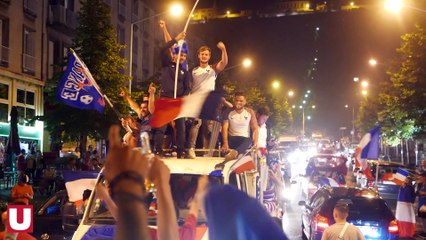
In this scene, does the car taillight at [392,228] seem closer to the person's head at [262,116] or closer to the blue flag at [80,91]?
the person's head at [262,116]

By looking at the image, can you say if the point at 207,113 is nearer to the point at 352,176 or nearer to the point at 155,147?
the point at 155,147

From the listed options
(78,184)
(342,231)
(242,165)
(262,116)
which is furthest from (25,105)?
(242,165)

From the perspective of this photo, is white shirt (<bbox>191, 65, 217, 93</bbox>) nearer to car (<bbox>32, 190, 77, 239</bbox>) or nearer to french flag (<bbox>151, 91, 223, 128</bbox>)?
french flag (<bbox>151, 91, 223, 128</bbox>)

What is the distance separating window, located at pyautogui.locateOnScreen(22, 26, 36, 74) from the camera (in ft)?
95.7

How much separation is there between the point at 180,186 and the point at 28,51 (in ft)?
84.5

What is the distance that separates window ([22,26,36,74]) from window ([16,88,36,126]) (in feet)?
4.00

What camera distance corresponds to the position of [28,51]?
2972 cm

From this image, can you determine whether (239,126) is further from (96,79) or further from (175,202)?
(96,79)

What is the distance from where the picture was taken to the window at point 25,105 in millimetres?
29109

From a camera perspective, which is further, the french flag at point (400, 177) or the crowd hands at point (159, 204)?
the french flag at point (400, 177)

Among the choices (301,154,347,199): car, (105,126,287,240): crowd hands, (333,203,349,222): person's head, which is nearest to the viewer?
(105,126,287,240): crowd hands

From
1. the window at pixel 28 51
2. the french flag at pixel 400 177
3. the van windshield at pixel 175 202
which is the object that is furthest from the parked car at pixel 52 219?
the window at pixel 28 51

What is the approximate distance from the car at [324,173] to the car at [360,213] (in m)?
6.69

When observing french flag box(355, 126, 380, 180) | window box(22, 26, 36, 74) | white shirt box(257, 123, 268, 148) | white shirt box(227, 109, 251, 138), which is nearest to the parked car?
white shirt box(227, 109, 251, 138)
